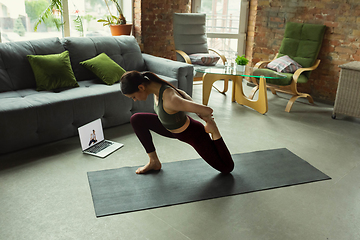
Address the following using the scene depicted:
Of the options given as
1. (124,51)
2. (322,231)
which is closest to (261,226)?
(322,231)

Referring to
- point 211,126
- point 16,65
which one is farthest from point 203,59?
point 211,126

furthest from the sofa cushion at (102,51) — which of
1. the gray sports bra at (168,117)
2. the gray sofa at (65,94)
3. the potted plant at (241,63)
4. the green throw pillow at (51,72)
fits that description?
the gray sports bra at (168,117)

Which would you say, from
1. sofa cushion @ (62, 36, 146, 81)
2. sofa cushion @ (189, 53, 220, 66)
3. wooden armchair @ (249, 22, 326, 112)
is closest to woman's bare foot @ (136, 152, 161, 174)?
sofa cushion @ (62, 36, 146, 81)

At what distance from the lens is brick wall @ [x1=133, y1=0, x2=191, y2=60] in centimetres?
475

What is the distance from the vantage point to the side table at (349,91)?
366 cm

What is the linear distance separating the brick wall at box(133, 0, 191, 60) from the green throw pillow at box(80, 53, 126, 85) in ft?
4.18

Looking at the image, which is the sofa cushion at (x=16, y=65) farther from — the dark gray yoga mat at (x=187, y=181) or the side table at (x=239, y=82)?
the side table at (x=239, y=82)

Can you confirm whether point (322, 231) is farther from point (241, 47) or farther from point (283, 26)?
point (241, 47)

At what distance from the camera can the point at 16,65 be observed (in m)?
3.24

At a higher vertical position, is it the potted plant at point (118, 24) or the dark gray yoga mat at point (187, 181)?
the potted plant at point (118, 24)

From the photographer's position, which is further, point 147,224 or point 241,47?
point 241,47

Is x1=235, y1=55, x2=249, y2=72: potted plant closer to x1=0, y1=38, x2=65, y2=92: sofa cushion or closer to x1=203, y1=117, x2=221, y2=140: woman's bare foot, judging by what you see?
x1=203, y1=117, x2=221, y2=140: woman's bare foot

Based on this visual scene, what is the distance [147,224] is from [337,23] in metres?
3.76

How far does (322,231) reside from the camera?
1.93 meters
